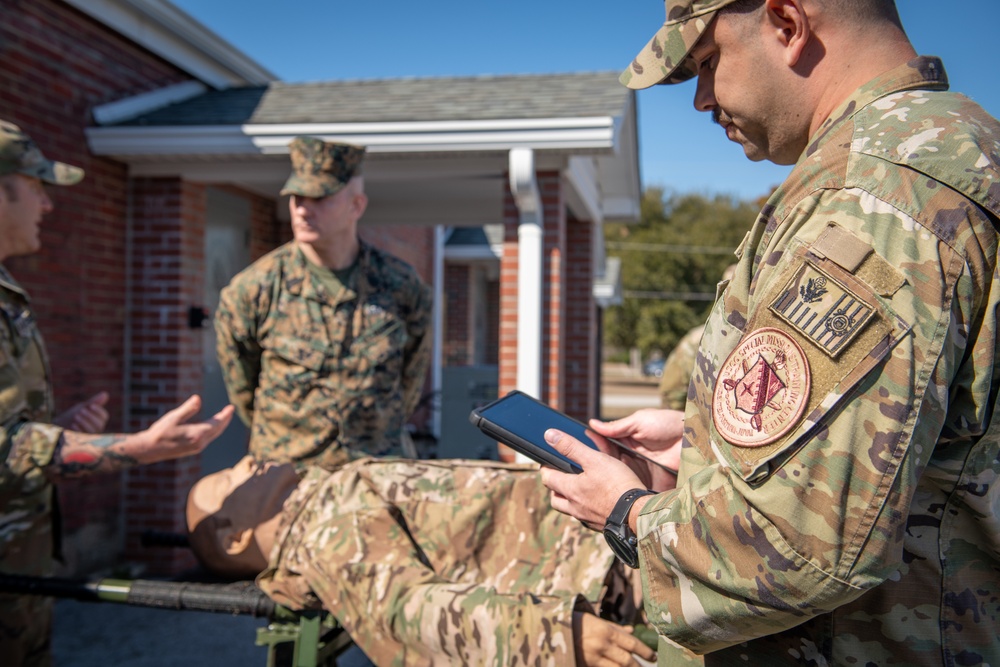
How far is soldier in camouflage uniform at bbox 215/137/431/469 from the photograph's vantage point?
3578mm

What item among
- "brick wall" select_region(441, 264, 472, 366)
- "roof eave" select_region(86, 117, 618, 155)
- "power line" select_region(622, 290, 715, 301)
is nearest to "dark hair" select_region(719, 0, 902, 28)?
"roof eave" select_region(86, 117, 618, 155)

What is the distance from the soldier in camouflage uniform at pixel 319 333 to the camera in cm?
358

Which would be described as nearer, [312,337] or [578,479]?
[578,479]

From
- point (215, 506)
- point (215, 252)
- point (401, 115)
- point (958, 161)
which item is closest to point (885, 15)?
point (958, 161)

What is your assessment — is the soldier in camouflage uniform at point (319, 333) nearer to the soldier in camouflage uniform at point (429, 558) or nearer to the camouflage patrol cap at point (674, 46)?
the soldier in camouflage uniform at point (429, 558)

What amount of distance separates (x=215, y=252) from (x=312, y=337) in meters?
3.28

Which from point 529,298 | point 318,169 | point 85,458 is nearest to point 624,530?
point 85,458

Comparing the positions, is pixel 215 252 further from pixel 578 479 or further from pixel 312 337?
pixel 578 479

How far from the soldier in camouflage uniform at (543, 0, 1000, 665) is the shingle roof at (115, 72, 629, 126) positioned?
386cm

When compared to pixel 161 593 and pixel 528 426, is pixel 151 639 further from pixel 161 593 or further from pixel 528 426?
pixel 528 426

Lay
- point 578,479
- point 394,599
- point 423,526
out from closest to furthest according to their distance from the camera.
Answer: point 578,479 < point 394,599 < point 423,526

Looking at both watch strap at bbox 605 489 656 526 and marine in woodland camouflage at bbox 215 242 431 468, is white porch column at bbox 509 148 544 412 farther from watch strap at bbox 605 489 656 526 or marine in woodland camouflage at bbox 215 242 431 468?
watch strap at bbox 605 489 656 526

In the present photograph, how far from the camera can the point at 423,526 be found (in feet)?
8.10

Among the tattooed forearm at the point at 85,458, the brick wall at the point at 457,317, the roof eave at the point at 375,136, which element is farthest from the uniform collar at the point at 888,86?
the brick wall at the point at 457,317
